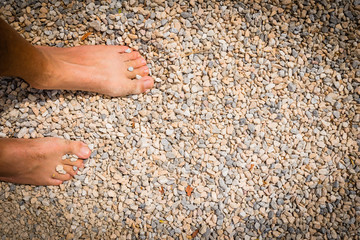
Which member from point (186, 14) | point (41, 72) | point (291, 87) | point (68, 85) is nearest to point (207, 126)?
point (291, 87)

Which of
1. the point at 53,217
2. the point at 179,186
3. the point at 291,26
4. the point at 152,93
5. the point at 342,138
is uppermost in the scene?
the point at 291,26

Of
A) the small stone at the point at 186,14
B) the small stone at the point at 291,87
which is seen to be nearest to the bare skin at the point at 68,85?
the small stone at the point at 186,14

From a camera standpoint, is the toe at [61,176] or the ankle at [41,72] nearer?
the ankle at [41,72]

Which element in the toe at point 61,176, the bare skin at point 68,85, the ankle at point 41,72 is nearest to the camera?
the ankle at point 41,72

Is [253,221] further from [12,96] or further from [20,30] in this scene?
[20,30]

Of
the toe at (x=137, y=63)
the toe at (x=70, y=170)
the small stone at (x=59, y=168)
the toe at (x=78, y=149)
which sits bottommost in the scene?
the toe at (x=70, y=170)

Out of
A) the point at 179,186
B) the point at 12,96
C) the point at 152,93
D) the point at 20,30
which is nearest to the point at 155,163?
the point at 179,186

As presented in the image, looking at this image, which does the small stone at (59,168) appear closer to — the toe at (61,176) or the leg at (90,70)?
the toe at (61,176)
